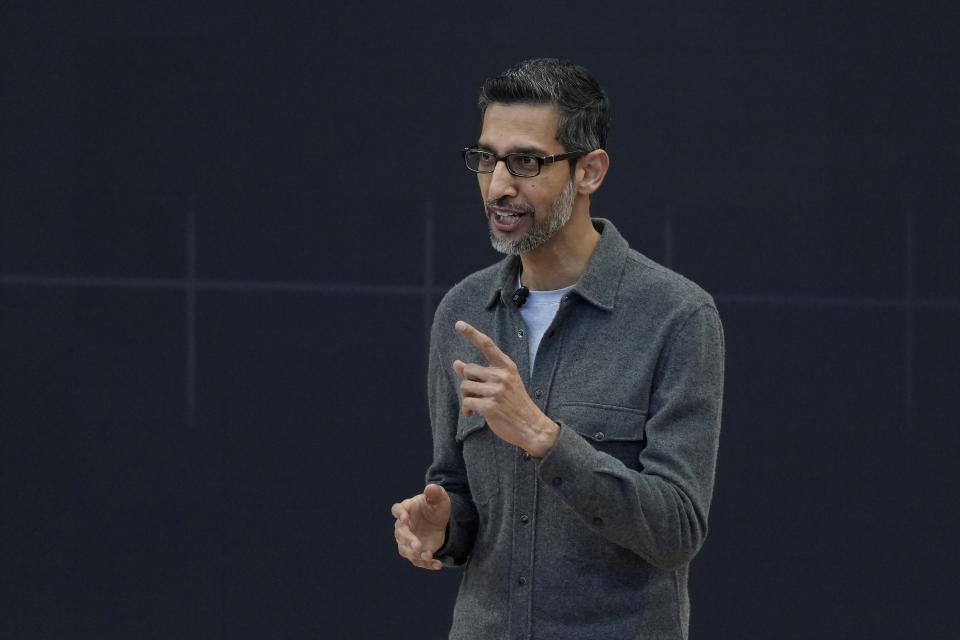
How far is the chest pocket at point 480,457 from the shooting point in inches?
81.7

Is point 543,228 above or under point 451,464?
above

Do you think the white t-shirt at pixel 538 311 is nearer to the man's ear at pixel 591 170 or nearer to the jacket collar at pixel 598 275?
the jacket collar at pixel 598 275

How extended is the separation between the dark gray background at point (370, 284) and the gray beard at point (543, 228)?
2.36 m

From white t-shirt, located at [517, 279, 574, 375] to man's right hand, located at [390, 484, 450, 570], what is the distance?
0.28 metres

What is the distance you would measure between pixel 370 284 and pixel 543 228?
2.46 metres

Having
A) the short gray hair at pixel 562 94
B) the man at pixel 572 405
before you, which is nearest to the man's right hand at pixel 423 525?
the man at pixel 572 405

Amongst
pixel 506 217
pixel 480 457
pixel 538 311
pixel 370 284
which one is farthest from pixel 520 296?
pixel 370 284

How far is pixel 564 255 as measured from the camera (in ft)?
6.93

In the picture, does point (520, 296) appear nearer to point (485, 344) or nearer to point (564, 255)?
point (564, 255)

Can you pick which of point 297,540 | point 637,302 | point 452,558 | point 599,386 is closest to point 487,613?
point 452,558

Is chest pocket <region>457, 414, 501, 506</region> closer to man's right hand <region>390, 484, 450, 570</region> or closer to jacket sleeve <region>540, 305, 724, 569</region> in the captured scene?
man's right hand <region>390, 484, 450, 570</region>

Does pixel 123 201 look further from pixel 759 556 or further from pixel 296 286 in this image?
pixel 759 556

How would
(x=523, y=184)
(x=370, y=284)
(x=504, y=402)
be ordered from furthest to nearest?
(x=370, y=284)
(x=523, y=184)
(x=504, y=402)

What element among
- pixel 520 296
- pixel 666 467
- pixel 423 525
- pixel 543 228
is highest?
pixel 543 228
